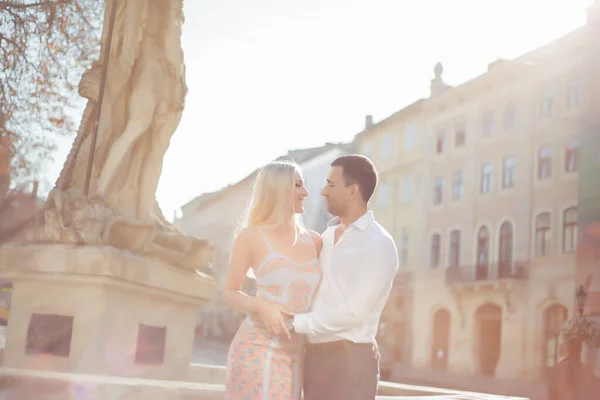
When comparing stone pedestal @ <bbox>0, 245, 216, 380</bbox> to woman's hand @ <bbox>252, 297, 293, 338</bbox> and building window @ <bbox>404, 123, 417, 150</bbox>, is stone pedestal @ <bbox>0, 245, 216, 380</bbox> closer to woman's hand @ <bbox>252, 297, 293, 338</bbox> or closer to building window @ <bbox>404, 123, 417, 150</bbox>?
woman's hand @ <bbox>252, 297, 293, 338</bbox>

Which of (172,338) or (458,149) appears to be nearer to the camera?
(172,338)

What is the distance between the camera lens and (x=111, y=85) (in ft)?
18.7

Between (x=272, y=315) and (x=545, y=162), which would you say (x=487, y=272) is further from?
(x=272, y=315)

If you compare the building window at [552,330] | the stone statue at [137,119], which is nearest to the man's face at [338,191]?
the stone statue at [137,119]

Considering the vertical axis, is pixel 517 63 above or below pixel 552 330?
above

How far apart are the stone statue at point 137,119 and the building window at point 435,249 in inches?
1313

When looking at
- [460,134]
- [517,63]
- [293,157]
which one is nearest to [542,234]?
[517,63]

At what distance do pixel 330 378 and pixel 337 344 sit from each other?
0.11m

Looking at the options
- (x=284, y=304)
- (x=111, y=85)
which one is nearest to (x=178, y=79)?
(x=111, y=85)

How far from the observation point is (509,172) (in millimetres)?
34844

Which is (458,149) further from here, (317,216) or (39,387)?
(39,387)

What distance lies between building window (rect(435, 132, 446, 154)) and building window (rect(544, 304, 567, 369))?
11222 millimetres

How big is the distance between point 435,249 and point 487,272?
487 centimetres

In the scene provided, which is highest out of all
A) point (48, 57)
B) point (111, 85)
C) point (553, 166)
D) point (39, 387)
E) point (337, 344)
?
point (553, 166)
